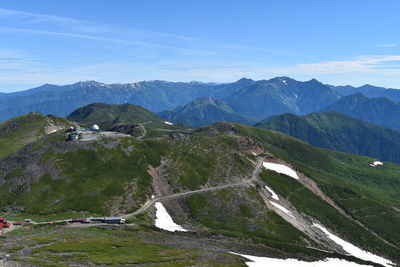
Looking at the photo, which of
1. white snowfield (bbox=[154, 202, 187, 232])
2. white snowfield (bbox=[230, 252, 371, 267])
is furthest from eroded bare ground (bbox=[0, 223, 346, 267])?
white snowfield (bbox=[154, 202, 187, 232])

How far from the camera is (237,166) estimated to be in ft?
576

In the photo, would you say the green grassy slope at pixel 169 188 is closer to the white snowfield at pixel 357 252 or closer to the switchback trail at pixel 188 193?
the switchback trail at pixel 188 193

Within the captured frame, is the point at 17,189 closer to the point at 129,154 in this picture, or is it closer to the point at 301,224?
the point at 129,154

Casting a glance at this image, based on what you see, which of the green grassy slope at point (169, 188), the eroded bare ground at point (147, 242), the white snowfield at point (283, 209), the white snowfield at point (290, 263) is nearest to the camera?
the eroded bare ground at point (147, 242)

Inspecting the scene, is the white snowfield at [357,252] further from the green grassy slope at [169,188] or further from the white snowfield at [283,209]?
the white snowfield at [283,209]

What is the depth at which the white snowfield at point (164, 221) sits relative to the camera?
119875 mm

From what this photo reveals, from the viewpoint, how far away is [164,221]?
12394 centimetres

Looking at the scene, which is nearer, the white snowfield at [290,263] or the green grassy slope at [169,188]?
the white snowfield at [290,263]

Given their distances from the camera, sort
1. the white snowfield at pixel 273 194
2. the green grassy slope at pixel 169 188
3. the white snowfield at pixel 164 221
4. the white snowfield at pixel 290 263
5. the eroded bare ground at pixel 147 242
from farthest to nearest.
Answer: the white snowfield at pixel 273 194
the green grassy slope at pixel 169 188
the white snowfield at pixel 164 221
the white snowfield at pixel 290 263
the eroded bare ground at pixel 147 242

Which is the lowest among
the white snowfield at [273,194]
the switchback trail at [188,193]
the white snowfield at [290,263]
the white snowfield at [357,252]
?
the white snowfield at [357,252]

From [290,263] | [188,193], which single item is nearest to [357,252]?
[290,263]

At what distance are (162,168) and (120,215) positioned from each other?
46.2m

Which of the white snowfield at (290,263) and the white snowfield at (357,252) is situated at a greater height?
the white snowfield at (290,263)

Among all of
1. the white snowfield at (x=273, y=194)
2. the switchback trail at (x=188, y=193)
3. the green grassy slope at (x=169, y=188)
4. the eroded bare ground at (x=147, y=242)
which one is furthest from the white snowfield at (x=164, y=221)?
the white snowfield at (x=273, y=194)
